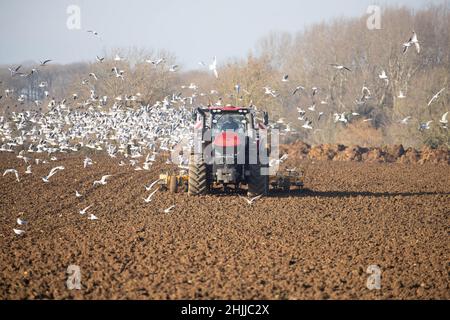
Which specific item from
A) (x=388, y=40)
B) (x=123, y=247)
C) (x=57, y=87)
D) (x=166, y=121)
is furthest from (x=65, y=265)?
(x=57, y=87)

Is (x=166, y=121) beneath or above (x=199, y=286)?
beneath

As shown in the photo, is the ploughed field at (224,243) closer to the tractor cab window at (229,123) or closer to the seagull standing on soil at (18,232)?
the seagull standing on soil at (18,232)

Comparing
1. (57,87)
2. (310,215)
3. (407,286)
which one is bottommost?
(57,87)

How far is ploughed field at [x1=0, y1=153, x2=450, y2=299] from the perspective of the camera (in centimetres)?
812

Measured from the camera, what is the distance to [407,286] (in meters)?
8.26

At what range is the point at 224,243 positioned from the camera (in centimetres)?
1081

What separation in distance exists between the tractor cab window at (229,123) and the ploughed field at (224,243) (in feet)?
5.65

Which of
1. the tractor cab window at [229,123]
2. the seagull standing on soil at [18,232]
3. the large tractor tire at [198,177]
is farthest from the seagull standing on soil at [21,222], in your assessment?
the tractor cab window at [229,123]

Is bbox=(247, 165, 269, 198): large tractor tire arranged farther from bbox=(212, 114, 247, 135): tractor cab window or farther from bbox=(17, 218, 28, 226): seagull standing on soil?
bbox=(17, 218, 28, 226): seagull standing on soil

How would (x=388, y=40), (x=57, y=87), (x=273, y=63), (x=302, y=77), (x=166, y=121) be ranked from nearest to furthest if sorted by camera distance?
(x=166, y=121) < (x=388, y=40) < (x=302, y=77) < (x=273, y=63) < (x=57, y=87)

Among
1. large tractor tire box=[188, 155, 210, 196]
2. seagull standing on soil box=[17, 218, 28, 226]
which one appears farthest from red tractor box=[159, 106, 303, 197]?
seagull standing on soil box=[17, 218, 28, 226]

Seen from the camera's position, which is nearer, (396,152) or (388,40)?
(396,152)
